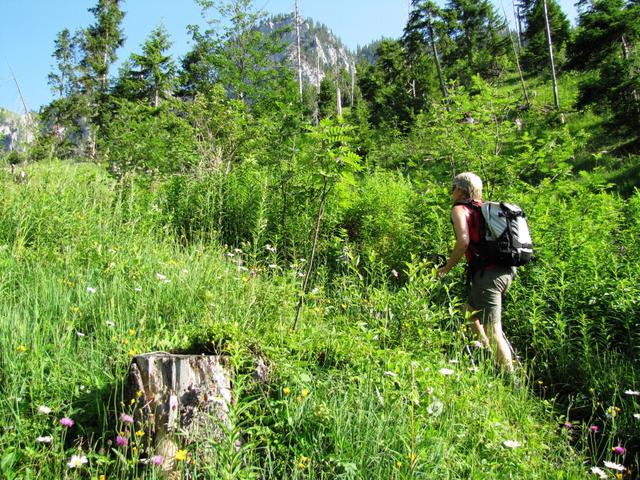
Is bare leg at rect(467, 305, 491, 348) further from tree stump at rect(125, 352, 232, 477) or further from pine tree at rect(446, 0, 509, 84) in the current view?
pine tree at rect(446, 0, 509, 84)

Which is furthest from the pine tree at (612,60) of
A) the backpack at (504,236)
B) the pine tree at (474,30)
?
the pine tree at (474,30)

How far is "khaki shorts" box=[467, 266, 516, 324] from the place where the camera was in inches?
167

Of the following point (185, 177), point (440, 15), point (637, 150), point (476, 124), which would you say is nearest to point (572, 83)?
point (440, 15)

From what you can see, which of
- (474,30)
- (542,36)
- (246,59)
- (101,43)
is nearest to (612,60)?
(246,59)

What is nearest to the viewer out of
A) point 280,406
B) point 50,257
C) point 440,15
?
point 280,406

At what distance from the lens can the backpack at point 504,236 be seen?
4.16 metres

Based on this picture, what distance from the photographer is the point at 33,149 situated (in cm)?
863

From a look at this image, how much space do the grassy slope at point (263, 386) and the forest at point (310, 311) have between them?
0.02m

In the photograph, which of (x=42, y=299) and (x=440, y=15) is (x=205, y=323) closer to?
(x=42, y=299)

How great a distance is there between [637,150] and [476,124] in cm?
1245

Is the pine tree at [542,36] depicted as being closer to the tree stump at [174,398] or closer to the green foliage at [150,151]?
the green foliage at [150,151]

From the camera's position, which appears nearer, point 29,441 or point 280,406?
point 29,441

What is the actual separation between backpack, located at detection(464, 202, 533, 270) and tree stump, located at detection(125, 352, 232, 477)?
284cm

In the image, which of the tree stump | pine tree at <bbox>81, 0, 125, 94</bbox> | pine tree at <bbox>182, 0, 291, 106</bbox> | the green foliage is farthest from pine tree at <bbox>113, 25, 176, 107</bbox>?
the tree stump
